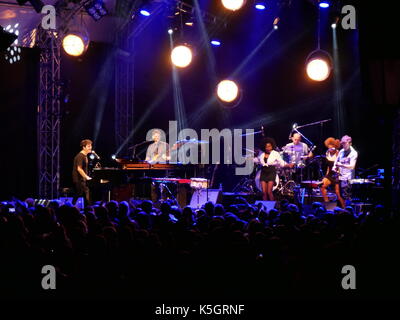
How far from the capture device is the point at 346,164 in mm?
11141

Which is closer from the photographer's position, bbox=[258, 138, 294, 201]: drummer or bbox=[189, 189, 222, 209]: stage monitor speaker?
bbox=[189, 189, 222, 209]: stage monitor speaker

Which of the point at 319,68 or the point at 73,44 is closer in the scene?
the point at 319,68

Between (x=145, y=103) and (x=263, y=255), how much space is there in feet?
36.4

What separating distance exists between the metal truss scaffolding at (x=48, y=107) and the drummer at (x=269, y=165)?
16.1ft

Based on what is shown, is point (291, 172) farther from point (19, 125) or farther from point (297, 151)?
point (19, 125)

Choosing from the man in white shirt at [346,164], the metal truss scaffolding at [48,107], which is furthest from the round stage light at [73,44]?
the man in white shirt at [346,164]

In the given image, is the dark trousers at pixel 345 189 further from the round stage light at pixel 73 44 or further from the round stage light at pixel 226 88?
the round stage light at pixel 73 44

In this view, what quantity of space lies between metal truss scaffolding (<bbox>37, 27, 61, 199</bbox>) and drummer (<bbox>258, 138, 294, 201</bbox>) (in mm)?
4903

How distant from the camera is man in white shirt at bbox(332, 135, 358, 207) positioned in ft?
36.5

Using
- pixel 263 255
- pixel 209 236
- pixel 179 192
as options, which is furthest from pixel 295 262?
pixel 179 192

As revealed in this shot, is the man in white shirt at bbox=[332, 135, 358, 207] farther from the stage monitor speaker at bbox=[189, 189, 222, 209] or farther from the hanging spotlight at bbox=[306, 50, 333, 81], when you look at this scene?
the stage monitor speaker at bbox=[189, 189, 222, 209]

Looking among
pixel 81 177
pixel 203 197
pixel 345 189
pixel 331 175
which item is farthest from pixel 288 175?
pixel 81 177

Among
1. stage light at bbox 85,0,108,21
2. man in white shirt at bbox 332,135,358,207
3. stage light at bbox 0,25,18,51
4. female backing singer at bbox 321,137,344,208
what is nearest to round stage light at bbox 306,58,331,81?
man in white shirt at bbox 332,135,358,207

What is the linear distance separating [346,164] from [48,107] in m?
7.09
